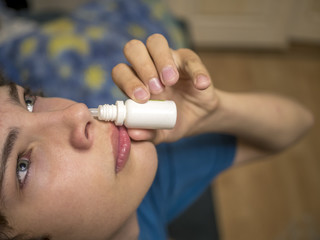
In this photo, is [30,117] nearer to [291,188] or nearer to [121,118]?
[121,118]

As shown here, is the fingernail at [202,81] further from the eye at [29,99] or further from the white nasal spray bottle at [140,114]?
the eye at [29,99]

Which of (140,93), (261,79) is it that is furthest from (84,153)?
(261,79)

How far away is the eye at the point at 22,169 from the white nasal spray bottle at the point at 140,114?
19cm

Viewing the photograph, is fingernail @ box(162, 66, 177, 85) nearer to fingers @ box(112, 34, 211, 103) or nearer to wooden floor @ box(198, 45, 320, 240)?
fingers @ box(112, 34, 211, 103)

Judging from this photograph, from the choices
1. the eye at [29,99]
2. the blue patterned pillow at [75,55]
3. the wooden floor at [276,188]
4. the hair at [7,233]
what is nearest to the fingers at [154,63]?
the eye at [29,99]

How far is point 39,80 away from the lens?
5.33ft

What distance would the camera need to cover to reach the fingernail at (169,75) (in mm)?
789

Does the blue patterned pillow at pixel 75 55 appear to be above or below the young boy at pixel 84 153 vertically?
below

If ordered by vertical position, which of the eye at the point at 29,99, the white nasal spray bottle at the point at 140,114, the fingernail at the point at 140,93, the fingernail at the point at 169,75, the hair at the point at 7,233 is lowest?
the hair at the point at 7,233

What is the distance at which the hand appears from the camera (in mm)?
792

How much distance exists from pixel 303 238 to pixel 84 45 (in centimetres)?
172

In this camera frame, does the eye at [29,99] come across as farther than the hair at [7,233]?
Yes

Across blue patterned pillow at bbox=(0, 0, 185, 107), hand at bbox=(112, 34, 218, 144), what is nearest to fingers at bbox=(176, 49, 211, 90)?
hand at bbox=(112, 34, 218, 144)

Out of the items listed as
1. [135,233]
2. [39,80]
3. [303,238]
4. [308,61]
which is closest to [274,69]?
[308,61]
